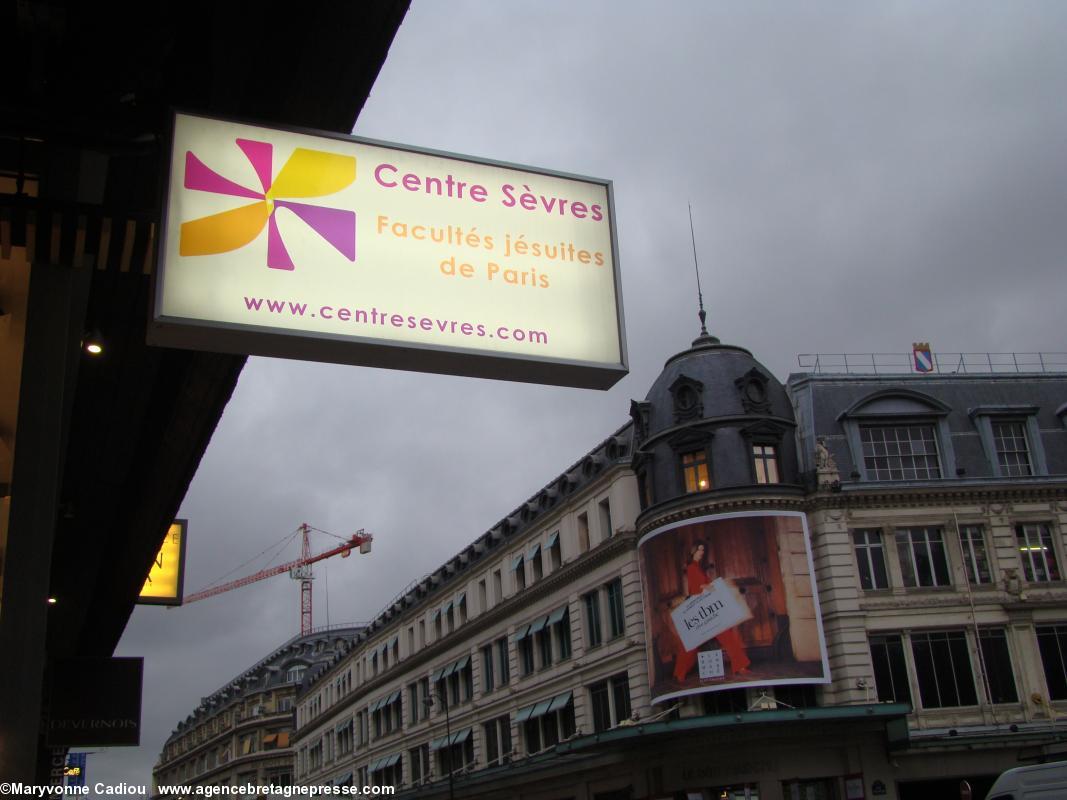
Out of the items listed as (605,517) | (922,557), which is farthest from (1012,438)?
(605,517)

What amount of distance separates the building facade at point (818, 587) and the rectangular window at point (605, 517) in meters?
0.11

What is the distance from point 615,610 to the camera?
1829 inches

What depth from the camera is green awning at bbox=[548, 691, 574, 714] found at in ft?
160

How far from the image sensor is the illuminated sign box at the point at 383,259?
217 inches

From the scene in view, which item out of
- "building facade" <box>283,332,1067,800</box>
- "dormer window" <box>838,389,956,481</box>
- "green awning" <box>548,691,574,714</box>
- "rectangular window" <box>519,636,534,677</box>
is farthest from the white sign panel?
"rectangular window" <box>519,636,534,677</box>

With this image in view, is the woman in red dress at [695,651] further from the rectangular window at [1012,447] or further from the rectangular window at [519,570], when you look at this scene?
the rectangular window at [519,570]

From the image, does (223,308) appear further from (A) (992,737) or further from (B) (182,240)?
(A) (992,737)

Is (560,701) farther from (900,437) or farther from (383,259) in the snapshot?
(383,259)

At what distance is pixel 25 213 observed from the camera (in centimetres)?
554

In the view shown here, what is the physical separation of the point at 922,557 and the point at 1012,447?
6.84m

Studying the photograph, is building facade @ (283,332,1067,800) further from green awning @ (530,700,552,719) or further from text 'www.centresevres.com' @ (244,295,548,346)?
text 'www.centresevres.com' @ (244,295,548,346)

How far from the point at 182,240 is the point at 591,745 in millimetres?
40552

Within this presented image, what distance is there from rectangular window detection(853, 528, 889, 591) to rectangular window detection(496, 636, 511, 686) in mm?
21920

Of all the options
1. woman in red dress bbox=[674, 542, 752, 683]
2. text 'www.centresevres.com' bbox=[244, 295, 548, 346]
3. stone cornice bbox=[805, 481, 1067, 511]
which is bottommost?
text 'www.centresevres.com' bbox=[244, 295, 548, 346]
